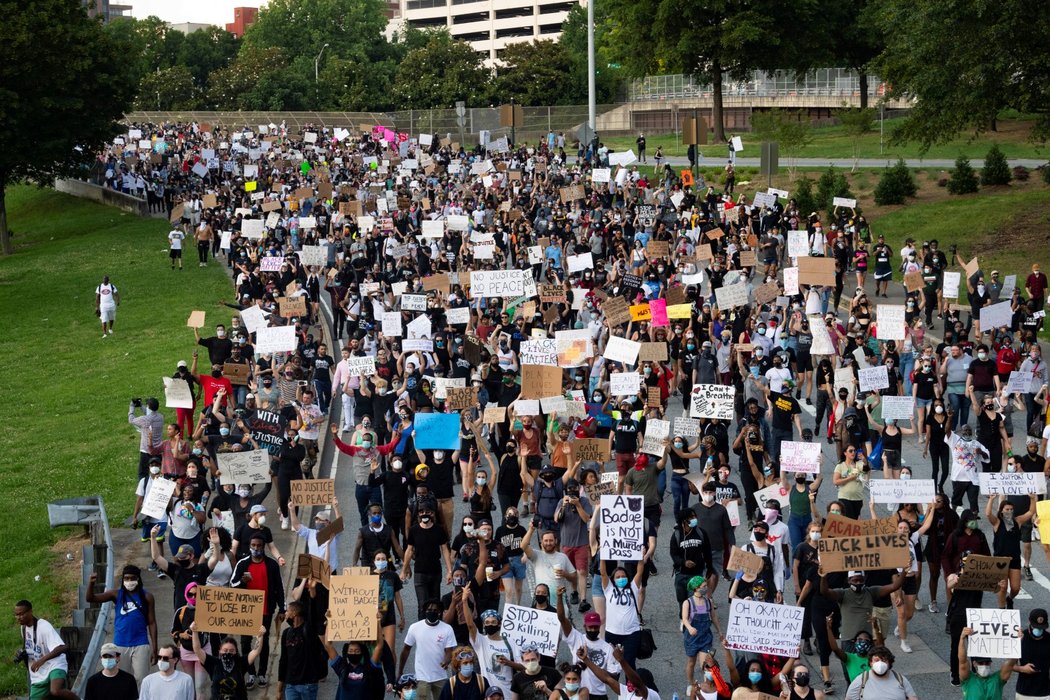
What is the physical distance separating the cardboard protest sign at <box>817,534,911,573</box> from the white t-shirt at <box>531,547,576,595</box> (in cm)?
249

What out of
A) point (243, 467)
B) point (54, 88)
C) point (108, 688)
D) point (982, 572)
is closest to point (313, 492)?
point (243, 467)

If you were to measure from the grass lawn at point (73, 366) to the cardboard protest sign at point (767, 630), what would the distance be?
777cm

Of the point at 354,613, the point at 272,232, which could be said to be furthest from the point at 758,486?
the point at 272,232

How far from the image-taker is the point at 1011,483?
47.4ft

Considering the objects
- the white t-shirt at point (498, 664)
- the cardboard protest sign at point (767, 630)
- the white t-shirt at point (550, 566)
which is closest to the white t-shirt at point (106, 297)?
the white t-shirt at point (550, 566)

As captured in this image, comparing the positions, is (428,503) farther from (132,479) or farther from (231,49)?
(231,49)

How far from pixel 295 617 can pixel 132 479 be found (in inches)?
443

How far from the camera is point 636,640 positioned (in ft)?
39.8

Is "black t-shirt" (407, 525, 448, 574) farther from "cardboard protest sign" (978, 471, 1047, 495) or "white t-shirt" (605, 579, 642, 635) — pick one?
"cardboard protest sign" (978, 471, 1047, 495)

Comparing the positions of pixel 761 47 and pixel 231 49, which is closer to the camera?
pixel 761 47

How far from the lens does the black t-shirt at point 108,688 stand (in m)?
11.2

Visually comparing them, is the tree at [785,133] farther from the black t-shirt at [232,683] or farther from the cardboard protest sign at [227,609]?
the black t-shirt at [232,683]

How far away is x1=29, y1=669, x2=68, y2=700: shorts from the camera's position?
37.7 ft

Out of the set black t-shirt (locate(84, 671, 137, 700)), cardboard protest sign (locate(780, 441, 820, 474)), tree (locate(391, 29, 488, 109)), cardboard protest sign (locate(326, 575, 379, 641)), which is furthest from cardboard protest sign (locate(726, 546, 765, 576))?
tree (locate(391, 29, 488, 109))
